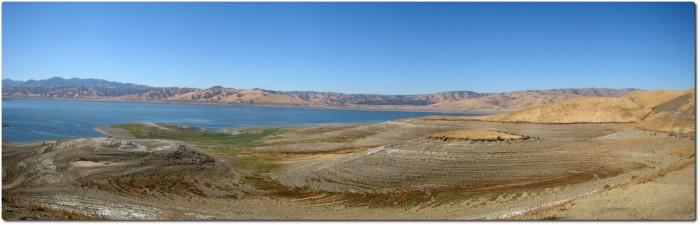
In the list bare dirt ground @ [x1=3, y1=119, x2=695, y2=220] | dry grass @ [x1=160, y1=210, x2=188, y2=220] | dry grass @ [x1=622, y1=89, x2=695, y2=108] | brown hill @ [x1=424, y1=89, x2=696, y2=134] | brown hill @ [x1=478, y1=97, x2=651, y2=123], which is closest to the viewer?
bare dirt ground @ [x1=3, y1=119, x2=695, y2=220]

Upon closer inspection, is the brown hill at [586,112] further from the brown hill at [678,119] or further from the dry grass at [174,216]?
the dry grass at [174,216]

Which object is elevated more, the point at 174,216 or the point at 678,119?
the point at 678,119

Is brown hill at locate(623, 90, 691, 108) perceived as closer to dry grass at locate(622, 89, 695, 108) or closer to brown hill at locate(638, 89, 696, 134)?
dry grass at locate(622, 89, 695, 108)

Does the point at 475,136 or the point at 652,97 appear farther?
the point at 652,97

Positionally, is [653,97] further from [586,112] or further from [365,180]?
[365,180]

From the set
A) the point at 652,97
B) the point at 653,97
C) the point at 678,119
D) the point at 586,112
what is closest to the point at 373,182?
the point at 678,119

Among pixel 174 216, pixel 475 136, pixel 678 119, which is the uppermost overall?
pixel 678 119

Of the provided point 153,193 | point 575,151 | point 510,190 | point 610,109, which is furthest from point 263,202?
point 610,109

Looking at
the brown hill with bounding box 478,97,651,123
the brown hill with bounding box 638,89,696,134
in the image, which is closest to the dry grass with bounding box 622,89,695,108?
the brown hill with bounding box 478,97,651,123

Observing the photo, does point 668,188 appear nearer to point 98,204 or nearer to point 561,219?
point 561,219
